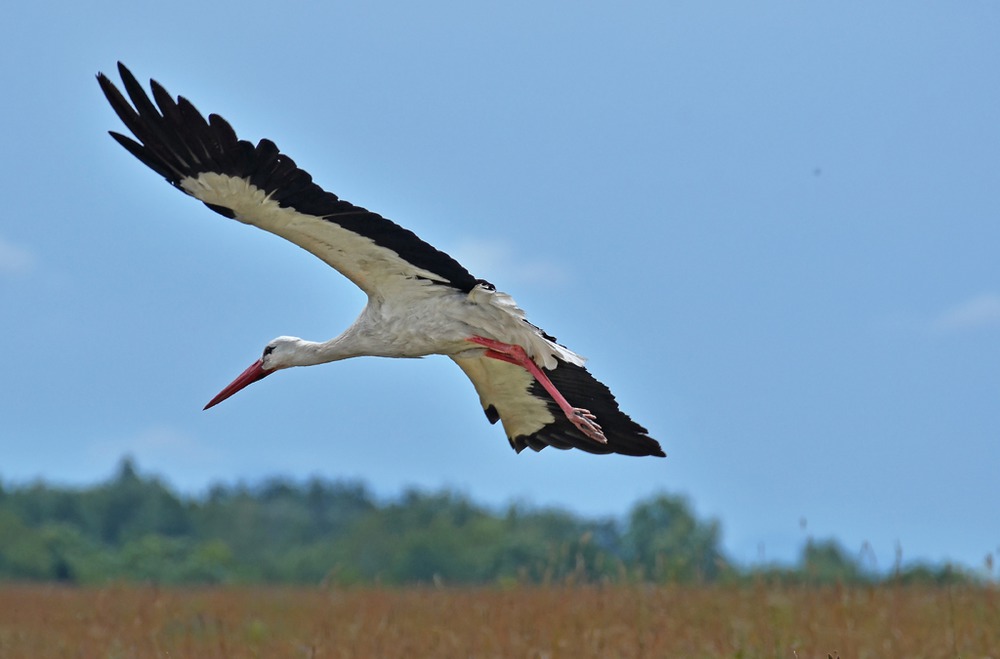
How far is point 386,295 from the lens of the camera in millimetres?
7215

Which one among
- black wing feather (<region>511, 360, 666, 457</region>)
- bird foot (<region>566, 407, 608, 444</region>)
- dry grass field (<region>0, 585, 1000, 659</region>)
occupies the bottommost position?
dry grass field (<region>0, 585, 1000, 659</region>)

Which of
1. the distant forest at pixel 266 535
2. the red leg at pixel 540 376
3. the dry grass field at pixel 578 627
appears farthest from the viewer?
the distant forest at pixel 266 535

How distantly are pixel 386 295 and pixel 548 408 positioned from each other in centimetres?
168

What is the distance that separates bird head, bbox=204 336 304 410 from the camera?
7.97 metres

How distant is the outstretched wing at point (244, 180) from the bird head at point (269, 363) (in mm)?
1340

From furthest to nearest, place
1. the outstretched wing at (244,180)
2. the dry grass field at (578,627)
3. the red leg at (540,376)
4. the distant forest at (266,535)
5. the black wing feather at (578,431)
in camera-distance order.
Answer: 1. the distant forest at (266,535)
2. the black wing feather at (578,431)
3. the red leg at (540,376)
4. the dry grass field at (578,627)
5. the outstretched wing at (244,180)

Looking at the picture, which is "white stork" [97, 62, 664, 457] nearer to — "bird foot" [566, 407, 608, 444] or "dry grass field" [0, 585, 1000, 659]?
"bird foot" [566, 407, 608, 444]

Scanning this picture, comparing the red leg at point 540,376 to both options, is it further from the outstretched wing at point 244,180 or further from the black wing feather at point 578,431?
the outstretched wing at point 244,180

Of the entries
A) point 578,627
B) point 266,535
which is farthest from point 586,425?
point 266,535

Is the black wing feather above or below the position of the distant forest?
below

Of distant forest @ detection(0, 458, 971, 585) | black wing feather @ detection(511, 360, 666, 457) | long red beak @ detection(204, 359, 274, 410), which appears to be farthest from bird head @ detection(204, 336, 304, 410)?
distant forest @ detection(0, 458, 971, 585)

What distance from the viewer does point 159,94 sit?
5996mm

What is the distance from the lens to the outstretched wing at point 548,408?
7977 millimetres

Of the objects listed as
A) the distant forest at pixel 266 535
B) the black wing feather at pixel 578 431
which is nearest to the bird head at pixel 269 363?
the black wing feather at pixel 578 431
